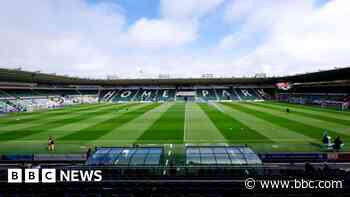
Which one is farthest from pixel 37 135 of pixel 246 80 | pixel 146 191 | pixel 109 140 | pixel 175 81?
pixel 246 80

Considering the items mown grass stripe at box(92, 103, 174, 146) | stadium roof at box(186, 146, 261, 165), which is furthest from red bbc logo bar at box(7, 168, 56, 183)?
mown grass stripe at box(92, 103, 174, 146)

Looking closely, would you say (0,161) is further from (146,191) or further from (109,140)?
(146,191)

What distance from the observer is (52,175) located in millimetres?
4273

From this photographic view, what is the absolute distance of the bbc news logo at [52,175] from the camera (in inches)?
166

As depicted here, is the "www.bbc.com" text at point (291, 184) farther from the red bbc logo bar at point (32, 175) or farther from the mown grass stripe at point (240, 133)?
the mown grass stripe at point (240, 133)

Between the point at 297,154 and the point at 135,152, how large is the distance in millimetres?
10958

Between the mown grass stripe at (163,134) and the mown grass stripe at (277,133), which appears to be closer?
the mown grass stripe at (277,133)

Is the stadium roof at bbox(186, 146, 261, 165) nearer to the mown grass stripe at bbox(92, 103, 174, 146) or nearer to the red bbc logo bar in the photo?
the red bbc logo bar

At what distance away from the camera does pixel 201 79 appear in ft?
301

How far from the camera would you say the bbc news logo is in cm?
421

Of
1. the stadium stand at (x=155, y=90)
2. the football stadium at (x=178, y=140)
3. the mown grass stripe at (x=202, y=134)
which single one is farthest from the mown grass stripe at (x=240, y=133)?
the stadium stand at (x=155, y=90)

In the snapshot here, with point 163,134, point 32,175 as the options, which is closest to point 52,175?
point 32,175

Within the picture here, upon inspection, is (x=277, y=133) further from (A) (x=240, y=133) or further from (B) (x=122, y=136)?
(B) (x=122, y=136)

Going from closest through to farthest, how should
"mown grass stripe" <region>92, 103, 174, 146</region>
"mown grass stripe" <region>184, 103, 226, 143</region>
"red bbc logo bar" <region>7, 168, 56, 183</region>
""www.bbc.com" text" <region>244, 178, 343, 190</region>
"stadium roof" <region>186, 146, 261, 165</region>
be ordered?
1. ""www.bbc.com" text" <region>244, 178, 343, 190</region>
2. "red bbc logo bar" <region>7, 168, 56, 183</region>
3. "stadium roof" <region>186, 146, 261, 165</region>
4. "mown grass stripe" <region>92, 103, 174, 146</region>
5. "mown grass stripe" <region>184, 103, 226, 143</region>
